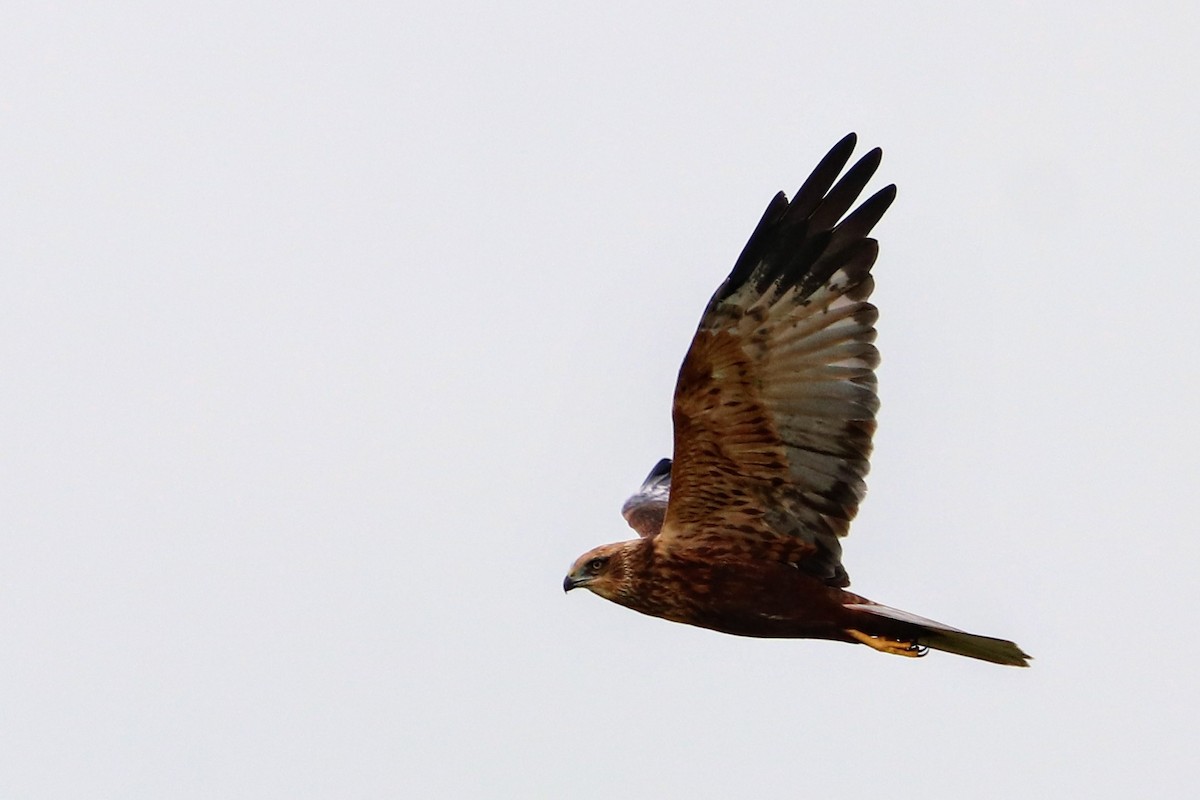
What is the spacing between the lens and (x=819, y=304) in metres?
12.8

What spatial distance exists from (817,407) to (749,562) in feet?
3.16

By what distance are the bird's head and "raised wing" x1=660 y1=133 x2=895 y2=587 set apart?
32cm

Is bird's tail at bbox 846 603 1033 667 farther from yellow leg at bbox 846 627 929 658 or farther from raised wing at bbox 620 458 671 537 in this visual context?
raised wing at bbox 620 458 671 537

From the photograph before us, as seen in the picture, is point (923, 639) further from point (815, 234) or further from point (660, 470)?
point (660, 470)

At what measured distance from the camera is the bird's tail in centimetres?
1265

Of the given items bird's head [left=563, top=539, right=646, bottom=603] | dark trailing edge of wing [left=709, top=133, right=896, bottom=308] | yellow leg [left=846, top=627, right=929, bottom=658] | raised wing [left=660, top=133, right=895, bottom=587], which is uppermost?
dark trailing edge of wing [left=709, top=133, right=896, bottom=308]

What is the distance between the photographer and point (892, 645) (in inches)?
512

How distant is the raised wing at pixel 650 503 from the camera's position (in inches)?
584

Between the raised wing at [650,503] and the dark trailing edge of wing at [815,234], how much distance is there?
2.22m

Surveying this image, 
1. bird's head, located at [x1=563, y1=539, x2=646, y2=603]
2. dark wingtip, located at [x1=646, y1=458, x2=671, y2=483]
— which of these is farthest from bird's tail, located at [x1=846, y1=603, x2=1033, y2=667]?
dark wingtip, located at [x1=646, y1=458, x2=671, y2=483]

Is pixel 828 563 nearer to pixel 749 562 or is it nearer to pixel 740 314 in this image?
pixel 749 562

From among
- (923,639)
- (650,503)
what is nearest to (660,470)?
(650,503)

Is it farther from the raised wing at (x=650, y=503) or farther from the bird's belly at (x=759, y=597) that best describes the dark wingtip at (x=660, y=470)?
the bird's belly at (x=759, y=597)

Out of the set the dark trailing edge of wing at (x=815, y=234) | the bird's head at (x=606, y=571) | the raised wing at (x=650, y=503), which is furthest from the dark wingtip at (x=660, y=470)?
the dark trailing edge of wing at (x=815, y=234)
